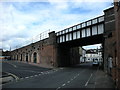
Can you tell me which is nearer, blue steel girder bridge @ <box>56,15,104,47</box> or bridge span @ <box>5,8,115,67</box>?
bridge span @ <box>5,8,115,67</box>

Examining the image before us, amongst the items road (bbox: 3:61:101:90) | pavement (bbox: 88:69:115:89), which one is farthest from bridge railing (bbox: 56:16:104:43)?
pavement (bbox: 88:69:115:89)

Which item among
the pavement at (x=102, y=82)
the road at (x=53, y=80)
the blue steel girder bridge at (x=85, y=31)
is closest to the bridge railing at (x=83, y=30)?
the blue steel girder bridge at (x=85, y=31)

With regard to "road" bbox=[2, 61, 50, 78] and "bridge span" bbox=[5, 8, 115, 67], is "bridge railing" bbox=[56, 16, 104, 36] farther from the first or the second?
"road" bbox=[2, 61, 50, 78]

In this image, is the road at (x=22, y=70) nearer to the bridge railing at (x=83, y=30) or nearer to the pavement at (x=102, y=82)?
the bridge railing at (x=83, y=30)

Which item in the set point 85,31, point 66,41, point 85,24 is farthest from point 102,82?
point 66,41

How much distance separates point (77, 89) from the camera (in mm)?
17906

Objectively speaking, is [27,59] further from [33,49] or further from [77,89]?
[77,89]

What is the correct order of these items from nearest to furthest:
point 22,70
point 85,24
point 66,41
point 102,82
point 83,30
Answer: point 102,82, point 22,70, point 85,24, point 83,30, point 66,41

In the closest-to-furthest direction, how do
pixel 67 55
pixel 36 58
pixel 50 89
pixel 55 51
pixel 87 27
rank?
1. pixel 50 89
2. pixel 87 27
3. pixel 55 51
4. pixel 67 55
5. pixel 36 58

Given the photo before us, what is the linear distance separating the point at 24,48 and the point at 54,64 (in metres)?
34.0

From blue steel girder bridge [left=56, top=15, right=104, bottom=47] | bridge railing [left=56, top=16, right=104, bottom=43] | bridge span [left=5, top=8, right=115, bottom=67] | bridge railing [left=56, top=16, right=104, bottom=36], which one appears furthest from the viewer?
blue steel girder bridge [left=56, top=15, right=104, bottom=47]

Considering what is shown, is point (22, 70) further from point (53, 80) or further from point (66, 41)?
point (53, 80)

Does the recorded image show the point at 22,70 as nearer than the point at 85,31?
Yes

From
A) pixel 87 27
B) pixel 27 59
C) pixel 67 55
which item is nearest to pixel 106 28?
pixel 87 27
